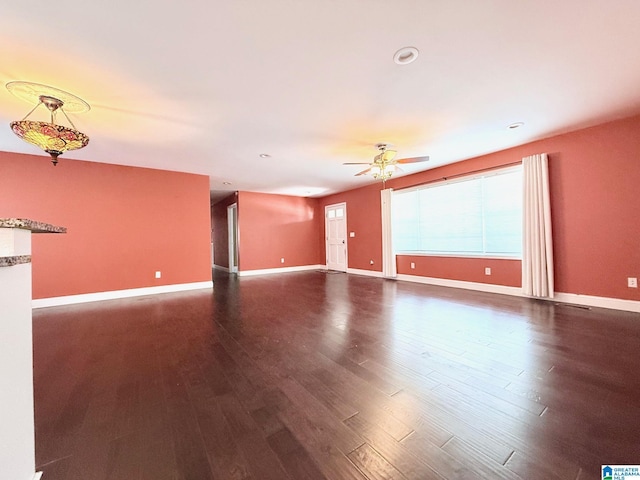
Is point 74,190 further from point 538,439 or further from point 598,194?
point 598,194

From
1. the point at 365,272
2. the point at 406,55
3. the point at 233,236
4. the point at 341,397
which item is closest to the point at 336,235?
the point at 365,272

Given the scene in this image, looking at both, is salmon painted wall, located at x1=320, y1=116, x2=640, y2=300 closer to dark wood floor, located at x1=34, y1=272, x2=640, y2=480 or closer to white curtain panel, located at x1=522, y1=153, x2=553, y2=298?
white curtain panel, located at x1=522, y1=153, x2=553, y2=298

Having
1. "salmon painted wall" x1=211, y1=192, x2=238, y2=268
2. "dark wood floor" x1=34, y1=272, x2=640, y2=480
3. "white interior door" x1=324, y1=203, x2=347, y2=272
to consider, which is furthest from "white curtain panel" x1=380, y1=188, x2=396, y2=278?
"salmon painted wall" x1=211, y1=192, x2=238, y2=268

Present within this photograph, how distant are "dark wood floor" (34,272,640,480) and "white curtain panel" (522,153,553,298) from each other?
0.73 meters

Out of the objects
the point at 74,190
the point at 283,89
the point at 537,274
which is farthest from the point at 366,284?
the point at 74,190

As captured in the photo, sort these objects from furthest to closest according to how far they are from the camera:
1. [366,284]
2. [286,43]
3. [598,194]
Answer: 1. [366,284]
2. [598,194]
3. [286,43]

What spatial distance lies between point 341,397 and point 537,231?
13.5 feet

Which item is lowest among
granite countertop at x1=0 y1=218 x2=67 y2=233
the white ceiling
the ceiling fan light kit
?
granite countertop at x1=0 y1=218 x2=67 y2=233

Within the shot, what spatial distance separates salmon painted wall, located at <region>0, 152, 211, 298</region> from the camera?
4062mm

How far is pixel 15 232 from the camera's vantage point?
0.87 meters

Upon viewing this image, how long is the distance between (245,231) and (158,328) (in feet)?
14.8

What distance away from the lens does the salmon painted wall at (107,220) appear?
4.06 metres

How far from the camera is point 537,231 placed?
12.6ft

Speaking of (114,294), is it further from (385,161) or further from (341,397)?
(385,161)
